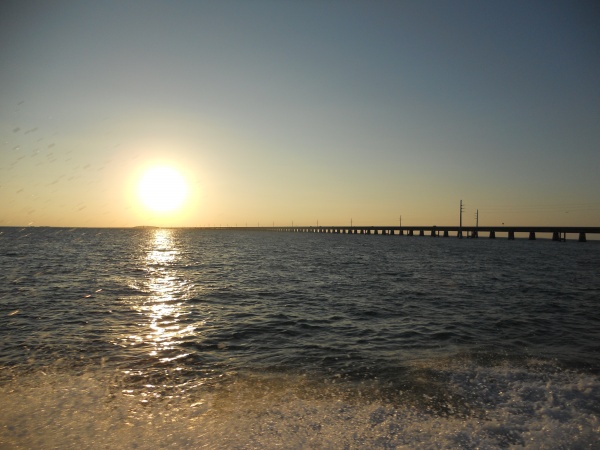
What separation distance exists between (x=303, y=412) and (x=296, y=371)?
2468mm

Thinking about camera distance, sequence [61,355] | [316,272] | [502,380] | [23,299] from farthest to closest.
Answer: [316,272] < [23,299] < [61,355] < [502,380]

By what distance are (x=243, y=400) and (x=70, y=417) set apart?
9.85 feet

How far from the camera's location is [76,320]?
14914mm

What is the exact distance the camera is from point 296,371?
9492 millimetres

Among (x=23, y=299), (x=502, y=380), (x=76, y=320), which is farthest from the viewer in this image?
(x=23, y=299)

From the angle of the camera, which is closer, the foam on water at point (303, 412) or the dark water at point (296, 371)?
the foam on water at point (303, 412)

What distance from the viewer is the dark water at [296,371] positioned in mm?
6297

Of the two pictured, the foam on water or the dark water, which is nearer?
the foam on water

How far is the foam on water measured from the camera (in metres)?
6.03

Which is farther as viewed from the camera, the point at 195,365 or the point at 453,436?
the point at 195,365

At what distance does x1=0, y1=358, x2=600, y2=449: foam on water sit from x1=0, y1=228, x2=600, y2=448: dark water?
3cm

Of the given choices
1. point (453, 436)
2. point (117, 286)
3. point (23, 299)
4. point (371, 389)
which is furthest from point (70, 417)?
point (117, 286)

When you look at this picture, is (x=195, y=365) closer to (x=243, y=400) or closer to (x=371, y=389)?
(x=243, y=400)

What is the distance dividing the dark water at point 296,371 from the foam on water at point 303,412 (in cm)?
3
